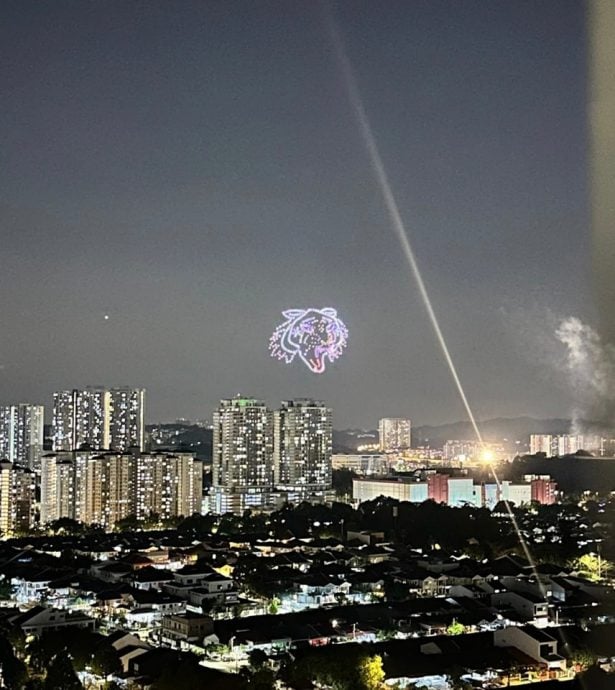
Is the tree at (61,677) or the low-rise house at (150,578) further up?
the tree at (61,677)

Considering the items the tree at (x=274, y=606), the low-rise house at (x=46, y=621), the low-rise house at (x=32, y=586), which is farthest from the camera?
the low-rise house at (x=32, y=586)

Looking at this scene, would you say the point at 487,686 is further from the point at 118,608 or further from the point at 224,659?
the point at 118,608

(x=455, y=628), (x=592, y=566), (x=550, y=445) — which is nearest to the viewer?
(x=455, y=628)

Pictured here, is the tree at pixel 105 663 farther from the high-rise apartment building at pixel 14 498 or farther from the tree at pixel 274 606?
the high-rise apartment building at pixel 14 498

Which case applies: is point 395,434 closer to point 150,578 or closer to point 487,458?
point 487,458

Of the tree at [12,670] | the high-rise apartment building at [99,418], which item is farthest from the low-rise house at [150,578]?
the high-rise apartment building at [99,418]

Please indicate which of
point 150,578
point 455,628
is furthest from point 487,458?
point 455,628

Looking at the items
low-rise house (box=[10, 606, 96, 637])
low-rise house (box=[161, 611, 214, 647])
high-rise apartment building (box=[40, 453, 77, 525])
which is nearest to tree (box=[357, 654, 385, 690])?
low-rise house (box=[161, 611, 214, 647])
